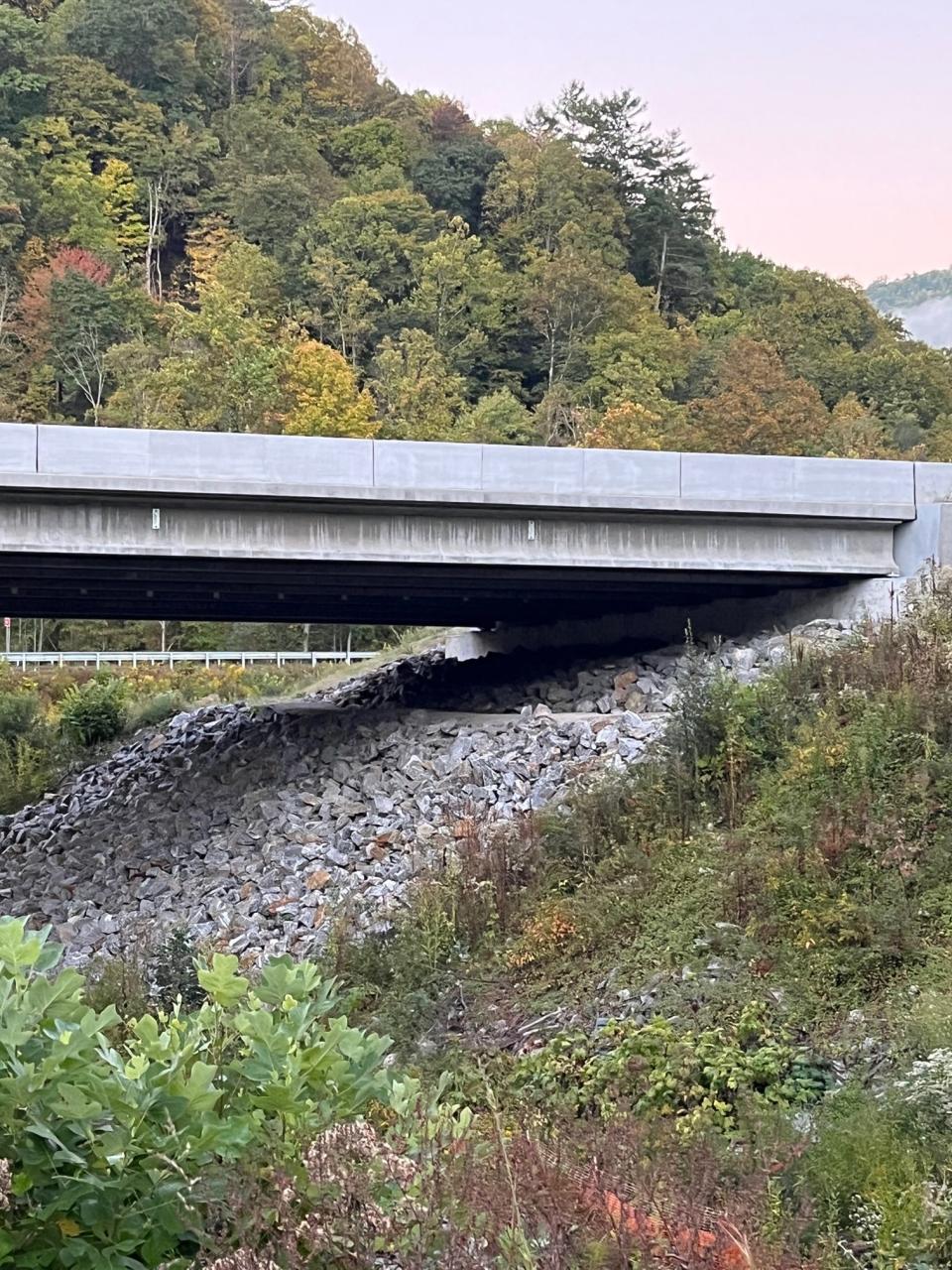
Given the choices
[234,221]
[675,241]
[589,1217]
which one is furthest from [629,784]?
[675,241]

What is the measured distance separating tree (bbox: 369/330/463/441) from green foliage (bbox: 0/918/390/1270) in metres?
52.3

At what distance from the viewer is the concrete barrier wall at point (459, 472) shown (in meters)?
16.2

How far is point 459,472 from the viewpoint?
17.7 m

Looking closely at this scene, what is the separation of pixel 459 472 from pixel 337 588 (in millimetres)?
4382

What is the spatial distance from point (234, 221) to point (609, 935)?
249 feet

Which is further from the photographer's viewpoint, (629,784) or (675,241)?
(675,241)

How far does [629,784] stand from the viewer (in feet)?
42.0

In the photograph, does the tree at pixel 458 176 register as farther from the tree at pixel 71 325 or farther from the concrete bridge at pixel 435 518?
the concrete bridge at pixel 435 518

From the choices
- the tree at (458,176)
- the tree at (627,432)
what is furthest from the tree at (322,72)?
the tree at (627,432)

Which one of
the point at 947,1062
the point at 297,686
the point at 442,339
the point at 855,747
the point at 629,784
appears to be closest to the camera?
the point at 947,1062

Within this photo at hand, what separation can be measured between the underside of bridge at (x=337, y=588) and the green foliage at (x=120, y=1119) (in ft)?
44.8

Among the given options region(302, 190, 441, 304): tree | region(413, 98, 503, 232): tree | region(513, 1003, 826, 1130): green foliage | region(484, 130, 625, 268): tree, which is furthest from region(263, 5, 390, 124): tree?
region(513, 1003, 826, 1130): green foliage

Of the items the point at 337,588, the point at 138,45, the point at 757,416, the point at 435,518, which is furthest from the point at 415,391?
the point at 138,45

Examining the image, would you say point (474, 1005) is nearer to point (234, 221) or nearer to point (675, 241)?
point (234, 221)
